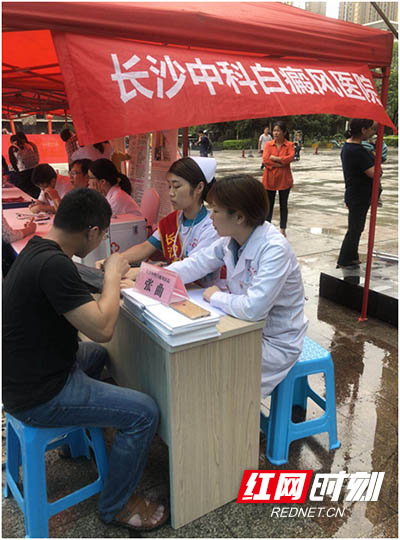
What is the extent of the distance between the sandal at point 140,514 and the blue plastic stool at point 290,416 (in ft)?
2.10

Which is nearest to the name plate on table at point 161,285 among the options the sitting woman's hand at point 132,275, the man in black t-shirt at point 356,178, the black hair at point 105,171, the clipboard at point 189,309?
the clipboard at point 189,309

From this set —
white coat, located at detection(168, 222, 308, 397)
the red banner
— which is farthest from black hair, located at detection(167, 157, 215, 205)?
white coat, located at detection(168, 222, 308, 397)

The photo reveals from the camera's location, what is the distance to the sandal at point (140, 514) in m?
1.83

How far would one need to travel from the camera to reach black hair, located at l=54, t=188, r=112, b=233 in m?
1.64

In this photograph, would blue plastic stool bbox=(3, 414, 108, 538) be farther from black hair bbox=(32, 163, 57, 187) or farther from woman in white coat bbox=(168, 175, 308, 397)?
black hair bbox=(32, 163, 57, 187)

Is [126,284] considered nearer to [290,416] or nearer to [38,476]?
[38,476]

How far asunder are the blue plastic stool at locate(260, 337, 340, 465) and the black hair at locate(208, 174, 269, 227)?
0.80m

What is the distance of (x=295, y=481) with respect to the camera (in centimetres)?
211

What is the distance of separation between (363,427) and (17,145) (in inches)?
333

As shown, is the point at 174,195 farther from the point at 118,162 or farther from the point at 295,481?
the point at 118,162

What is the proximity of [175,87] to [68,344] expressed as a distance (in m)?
1.43

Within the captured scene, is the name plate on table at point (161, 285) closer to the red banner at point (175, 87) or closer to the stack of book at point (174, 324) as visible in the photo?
the stack of book at point (174, 324)

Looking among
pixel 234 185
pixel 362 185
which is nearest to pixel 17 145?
pixel 362 185

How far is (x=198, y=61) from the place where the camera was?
2406 mm
